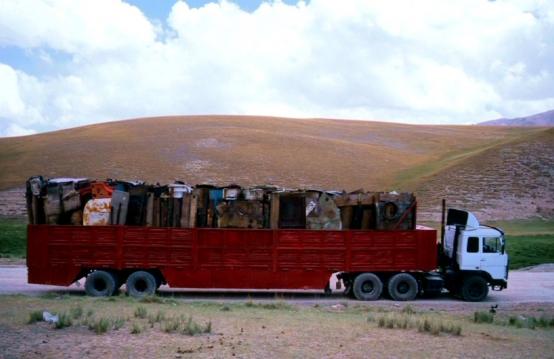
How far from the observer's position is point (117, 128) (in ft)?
327

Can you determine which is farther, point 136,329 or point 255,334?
point 255,334

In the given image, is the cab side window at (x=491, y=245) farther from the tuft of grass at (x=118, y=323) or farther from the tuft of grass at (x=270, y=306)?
the tuft of grass at (x=118, y=323)

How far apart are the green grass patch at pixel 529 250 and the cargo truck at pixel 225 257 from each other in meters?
14.3

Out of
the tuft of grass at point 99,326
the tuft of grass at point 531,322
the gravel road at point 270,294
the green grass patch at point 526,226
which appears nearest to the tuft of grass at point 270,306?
the gravel road at point 270,294

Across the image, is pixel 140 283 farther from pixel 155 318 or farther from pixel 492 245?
pixel 492 245

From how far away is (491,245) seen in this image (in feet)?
70.4

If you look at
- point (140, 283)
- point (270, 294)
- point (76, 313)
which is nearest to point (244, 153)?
point (270, 294)

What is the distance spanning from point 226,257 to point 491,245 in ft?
27.6

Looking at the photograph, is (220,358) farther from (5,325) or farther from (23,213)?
(23,213)

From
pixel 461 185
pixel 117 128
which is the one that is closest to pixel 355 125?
pixel 117 128

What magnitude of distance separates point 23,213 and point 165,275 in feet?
121

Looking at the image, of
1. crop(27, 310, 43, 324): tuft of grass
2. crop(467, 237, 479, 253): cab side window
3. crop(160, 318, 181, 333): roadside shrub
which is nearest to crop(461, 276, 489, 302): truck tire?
crop(467, 237, 479, 253): cab side window

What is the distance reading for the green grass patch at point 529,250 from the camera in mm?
34094

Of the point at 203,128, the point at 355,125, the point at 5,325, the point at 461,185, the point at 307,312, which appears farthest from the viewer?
Result: the point at 355,125
